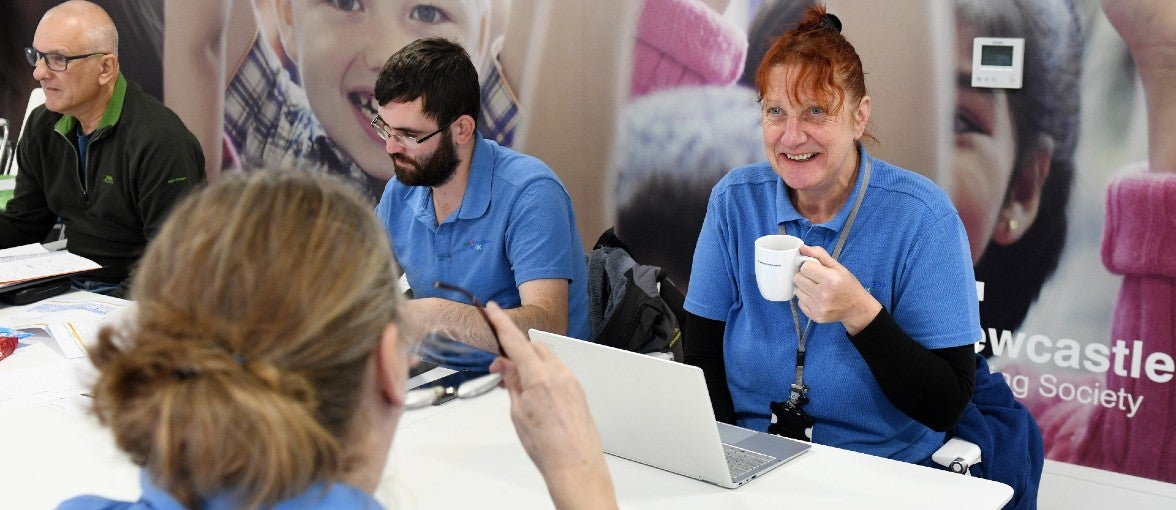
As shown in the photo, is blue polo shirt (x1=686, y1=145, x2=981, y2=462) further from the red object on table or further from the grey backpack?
the red object on table

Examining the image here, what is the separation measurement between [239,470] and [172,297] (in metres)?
0.15

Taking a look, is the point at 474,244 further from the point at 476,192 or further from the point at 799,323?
the point at 799,323

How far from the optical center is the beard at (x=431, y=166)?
267cm

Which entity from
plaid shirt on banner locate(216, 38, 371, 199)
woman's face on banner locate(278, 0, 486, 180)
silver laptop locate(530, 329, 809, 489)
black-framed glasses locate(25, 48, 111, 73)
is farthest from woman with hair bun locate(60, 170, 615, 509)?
plaid shirt on banner locate(216, 38, 371, 199)

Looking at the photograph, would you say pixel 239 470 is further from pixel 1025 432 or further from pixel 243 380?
pixel 1025 432

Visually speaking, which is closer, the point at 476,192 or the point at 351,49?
the point at 476,192

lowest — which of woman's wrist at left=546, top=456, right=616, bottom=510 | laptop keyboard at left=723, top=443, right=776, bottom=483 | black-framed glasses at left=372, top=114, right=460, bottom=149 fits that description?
laptop keyboard at left=723, top=443, right=776, bottom=483

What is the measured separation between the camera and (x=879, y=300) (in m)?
2.11

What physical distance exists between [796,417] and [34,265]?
210 centimetres

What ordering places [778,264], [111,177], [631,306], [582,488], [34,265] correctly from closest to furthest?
[582,488] < [778,264] < [631,306] < [34,265] < [111,177]

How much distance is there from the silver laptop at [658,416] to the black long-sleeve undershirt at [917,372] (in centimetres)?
21

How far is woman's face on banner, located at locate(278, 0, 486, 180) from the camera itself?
4.25 metres

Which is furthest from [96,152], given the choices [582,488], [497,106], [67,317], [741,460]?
[582,488]

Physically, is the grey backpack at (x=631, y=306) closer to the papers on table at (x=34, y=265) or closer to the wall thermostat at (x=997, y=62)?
the wall thermostat at (x=997, y=62)
